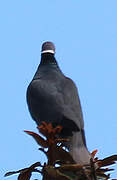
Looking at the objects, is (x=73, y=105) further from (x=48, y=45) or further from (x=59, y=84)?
(x=48, y=45)

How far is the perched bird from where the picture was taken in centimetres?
367

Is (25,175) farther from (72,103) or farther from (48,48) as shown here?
(48,48)

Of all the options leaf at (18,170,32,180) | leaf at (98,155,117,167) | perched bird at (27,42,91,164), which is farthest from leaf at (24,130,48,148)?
perched bird at (27,42,91,164)

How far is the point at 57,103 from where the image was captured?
392 centimetres

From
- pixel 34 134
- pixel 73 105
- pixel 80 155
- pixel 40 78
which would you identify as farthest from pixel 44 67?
pixel 34 134

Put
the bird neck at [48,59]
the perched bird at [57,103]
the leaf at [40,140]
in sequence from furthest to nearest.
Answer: the bird neck at [48,59], the perched bird at [57,103], the leaf at [40,140]

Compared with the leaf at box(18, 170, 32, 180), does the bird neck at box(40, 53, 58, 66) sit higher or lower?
higher

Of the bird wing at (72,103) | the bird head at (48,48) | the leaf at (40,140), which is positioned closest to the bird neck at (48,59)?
the bird head at (48,48)

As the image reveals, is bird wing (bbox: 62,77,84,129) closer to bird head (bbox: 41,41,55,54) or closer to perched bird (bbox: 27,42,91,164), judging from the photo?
perched bird (bbox: 27,42,91,164)

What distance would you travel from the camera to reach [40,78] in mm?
4074

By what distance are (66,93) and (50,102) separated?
17 cm

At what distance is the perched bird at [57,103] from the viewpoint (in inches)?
145

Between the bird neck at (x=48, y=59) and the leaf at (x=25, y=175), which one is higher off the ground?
the bird neck at (x=48, y=59)

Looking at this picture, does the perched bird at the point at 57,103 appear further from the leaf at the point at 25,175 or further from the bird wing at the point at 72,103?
the leaf at the point at 25,175
